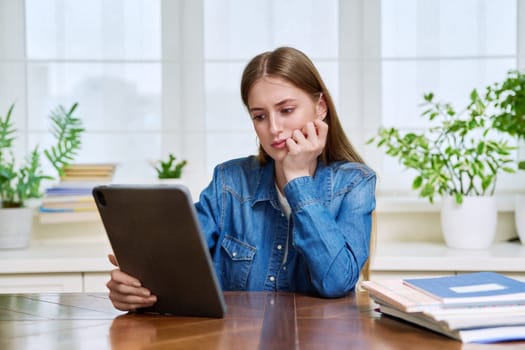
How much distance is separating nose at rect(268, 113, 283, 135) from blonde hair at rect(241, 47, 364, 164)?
0.38 feet

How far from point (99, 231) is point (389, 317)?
6.44 feet

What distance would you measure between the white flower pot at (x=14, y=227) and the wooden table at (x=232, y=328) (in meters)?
1.30

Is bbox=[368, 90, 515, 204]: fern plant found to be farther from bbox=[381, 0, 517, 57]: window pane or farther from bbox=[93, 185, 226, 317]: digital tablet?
bbox=[93, 185, 226, 317]: digital tablet

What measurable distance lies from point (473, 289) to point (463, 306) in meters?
0.09

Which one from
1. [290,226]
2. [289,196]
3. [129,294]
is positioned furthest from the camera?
[290,226]

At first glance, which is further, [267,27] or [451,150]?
[267,27]

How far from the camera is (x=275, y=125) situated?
195 cm

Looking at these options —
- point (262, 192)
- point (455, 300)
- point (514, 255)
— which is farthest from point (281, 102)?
point (514, 255)

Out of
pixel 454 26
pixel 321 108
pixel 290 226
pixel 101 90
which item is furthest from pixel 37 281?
pixel 454 26

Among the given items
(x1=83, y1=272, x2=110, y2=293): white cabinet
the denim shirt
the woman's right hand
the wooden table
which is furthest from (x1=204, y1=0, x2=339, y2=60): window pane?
the woman's right hand

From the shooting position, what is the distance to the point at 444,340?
1309mm

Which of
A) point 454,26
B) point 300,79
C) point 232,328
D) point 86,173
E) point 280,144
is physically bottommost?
point 232,328

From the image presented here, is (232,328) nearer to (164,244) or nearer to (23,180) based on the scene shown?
(164,244)

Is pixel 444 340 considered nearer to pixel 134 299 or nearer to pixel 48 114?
pixel 134 299
